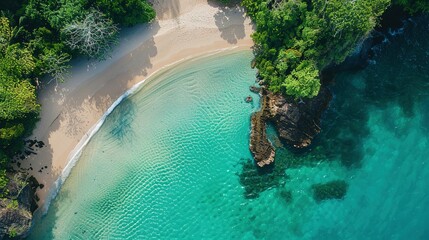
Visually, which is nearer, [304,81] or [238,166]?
[304,81]

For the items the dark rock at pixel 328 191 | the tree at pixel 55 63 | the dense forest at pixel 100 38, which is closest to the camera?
the dense forest at pixel 100 38

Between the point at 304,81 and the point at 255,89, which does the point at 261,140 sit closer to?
the point at 255,89

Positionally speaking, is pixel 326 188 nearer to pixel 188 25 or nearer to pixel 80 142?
pixel 188 25

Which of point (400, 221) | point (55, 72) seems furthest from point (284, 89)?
point (55, 72)

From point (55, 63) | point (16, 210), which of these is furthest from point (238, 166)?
point (16, 210)

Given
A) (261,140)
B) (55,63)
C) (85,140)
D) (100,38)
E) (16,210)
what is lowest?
(261,140)

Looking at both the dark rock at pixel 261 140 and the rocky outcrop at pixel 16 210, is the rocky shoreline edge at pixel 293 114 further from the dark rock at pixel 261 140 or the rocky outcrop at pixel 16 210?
the rocky outcrop at pixel 16 210

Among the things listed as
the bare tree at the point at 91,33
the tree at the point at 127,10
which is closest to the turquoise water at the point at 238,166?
the tree at the point at 127,10
